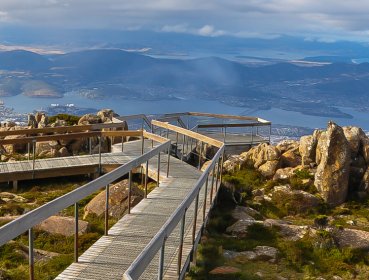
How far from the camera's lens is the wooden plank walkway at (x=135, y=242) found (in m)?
8.53

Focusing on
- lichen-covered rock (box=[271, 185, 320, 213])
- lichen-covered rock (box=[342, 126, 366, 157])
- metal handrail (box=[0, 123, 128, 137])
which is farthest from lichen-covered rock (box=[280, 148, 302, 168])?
metal handrail (box=[0, 123, 128, 137])

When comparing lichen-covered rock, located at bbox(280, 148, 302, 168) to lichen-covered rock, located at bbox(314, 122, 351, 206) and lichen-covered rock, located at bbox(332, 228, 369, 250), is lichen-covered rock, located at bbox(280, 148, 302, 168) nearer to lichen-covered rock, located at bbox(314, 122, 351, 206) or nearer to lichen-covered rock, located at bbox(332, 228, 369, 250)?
lichen-covered rock, located at bbox(314, 122, 351, 206)

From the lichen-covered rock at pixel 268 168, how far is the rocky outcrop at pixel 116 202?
700 cm

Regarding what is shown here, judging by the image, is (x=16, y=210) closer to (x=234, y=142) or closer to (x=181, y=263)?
(x=181, y=263)

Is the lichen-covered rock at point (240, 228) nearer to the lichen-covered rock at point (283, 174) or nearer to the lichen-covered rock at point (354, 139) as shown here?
the lichen-covered rock at point (283, 174)

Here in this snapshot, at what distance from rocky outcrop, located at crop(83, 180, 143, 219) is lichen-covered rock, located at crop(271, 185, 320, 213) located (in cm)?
497

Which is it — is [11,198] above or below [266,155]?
below

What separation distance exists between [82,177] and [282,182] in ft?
26.1

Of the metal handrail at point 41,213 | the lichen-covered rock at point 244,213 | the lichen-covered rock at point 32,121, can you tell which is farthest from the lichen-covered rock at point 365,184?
the lichen-covered rock at point 32,121

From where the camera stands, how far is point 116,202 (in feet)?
45.6

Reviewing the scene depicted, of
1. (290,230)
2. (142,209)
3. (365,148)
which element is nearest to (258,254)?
(290,230)

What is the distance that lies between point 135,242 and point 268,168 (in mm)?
10876

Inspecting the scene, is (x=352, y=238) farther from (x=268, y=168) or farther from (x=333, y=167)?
(x=268, y=168)

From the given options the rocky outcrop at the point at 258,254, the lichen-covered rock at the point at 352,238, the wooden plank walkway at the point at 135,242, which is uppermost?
the wooden plank walkway at the point at 135,242
